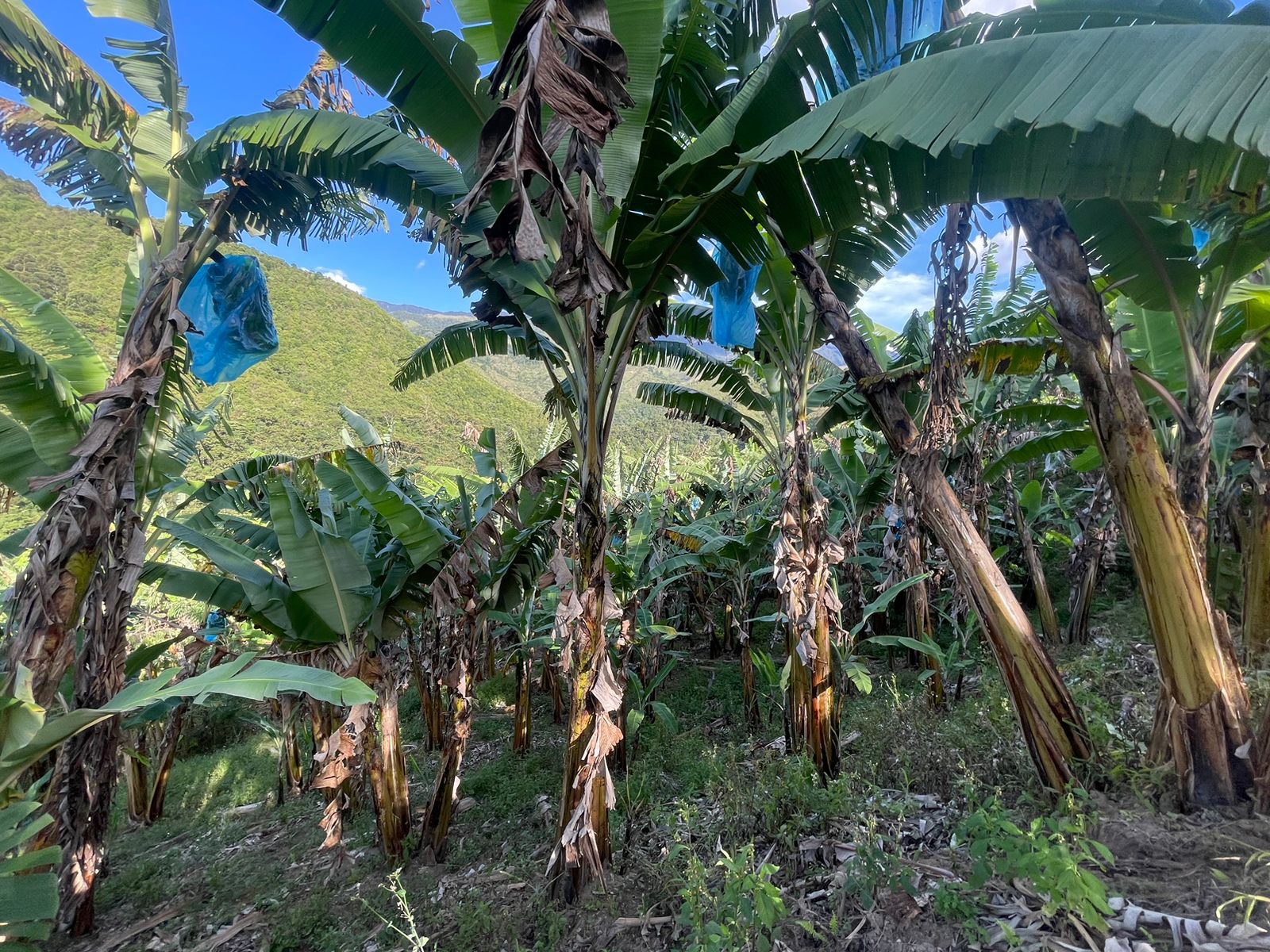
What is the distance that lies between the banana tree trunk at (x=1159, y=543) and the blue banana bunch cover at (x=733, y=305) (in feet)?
4.75

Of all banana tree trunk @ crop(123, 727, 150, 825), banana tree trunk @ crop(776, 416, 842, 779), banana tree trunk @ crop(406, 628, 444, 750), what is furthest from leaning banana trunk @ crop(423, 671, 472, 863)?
banana tree trunk @ crop(123, 727, 150, 825)

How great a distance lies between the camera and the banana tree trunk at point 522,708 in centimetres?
567

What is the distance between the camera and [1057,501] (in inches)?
297

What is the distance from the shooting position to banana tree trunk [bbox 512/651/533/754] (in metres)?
5.67

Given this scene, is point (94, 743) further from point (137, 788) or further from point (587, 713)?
point (137, 788)

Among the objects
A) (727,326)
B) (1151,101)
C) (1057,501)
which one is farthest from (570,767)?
(1057,501)

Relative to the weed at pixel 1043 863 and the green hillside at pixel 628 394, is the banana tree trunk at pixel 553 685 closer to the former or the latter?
the green hillside at pixel 628 394

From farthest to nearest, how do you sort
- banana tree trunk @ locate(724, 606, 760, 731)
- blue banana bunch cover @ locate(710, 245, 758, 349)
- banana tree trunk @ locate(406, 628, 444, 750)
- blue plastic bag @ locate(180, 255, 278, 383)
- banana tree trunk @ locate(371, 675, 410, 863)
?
banana tree trunk @ locate(406, 628, 444, 750) → banana tree trunk @ locate(724, 606, 760, 731) → banana tree trunk @ locate(371, 675, 410, 863) → blue plastic bag @ locate(180, 255, 278, 383) → blue banana bunch cover @ locate(710, 245, 758, 349)

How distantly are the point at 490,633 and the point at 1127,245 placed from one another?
709 cm

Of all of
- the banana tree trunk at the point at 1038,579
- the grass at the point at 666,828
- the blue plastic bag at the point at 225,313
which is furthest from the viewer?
the banana tree trunk at the point at 1038,579

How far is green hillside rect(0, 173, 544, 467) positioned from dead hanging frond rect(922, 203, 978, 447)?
52.8 feet

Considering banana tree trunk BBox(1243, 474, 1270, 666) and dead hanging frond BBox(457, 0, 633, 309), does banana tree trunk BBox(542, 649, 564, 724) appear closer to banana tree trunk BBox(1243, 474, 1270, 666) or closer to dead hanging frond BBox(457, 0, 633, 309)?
dead hanging frond BBox(457, 0, 633, 309)

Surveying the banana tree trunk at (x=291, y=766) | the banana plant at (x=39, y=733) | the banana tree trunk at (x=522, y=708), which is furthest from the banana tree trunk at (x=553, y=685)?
the banana plant at (x=39, y=733)

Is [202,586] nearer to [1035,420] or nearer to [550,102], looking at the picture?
[550,102]
